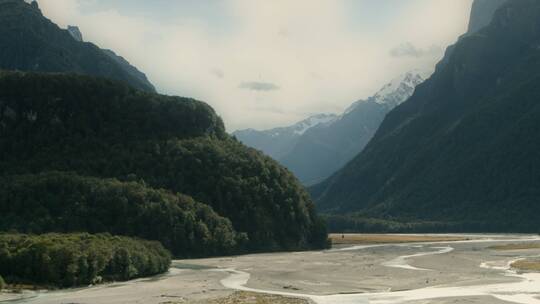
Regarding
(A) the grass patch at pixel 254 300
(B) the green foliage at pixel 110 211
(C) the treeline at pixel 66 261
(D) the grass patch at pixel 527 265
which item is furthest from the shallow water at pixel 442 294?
(B) the green foliage at pixel 110 211

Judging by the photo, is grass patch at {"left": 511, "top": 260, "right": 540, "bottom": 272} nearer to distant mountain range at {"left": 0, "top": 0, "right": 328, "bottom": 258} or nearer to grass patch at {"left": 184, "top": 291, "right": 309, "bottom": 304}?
grass patch at {"left": 184, "top": 291, "right": 309, "bottom": 304}

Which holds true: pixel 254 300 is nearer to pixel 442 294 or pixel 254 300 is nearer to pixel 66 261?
pixel 442 294

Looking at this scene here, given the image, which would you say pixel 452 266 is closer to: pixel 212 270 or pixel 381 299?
pixel 212 270

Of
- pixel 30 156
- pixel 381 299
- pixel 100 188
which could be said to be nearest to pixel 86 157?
pixel 30 156

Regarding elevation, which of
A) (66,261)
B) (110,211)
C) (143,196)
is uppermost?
(143,196)

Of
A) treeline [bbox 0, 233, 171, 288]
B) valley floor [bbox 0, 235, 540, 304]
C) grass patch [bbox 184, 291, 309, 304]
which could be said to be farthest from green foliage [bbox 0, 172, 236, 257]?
grass patch [bbox 184, 291, 309, 304]

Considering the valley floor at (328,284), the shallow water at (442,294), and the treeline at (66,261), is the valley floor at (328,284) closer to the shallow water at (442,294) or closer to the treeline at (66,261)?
the shallow water at (442,294)

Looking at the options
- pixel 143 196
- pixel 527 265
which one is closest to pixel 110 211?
pixel 143 196
